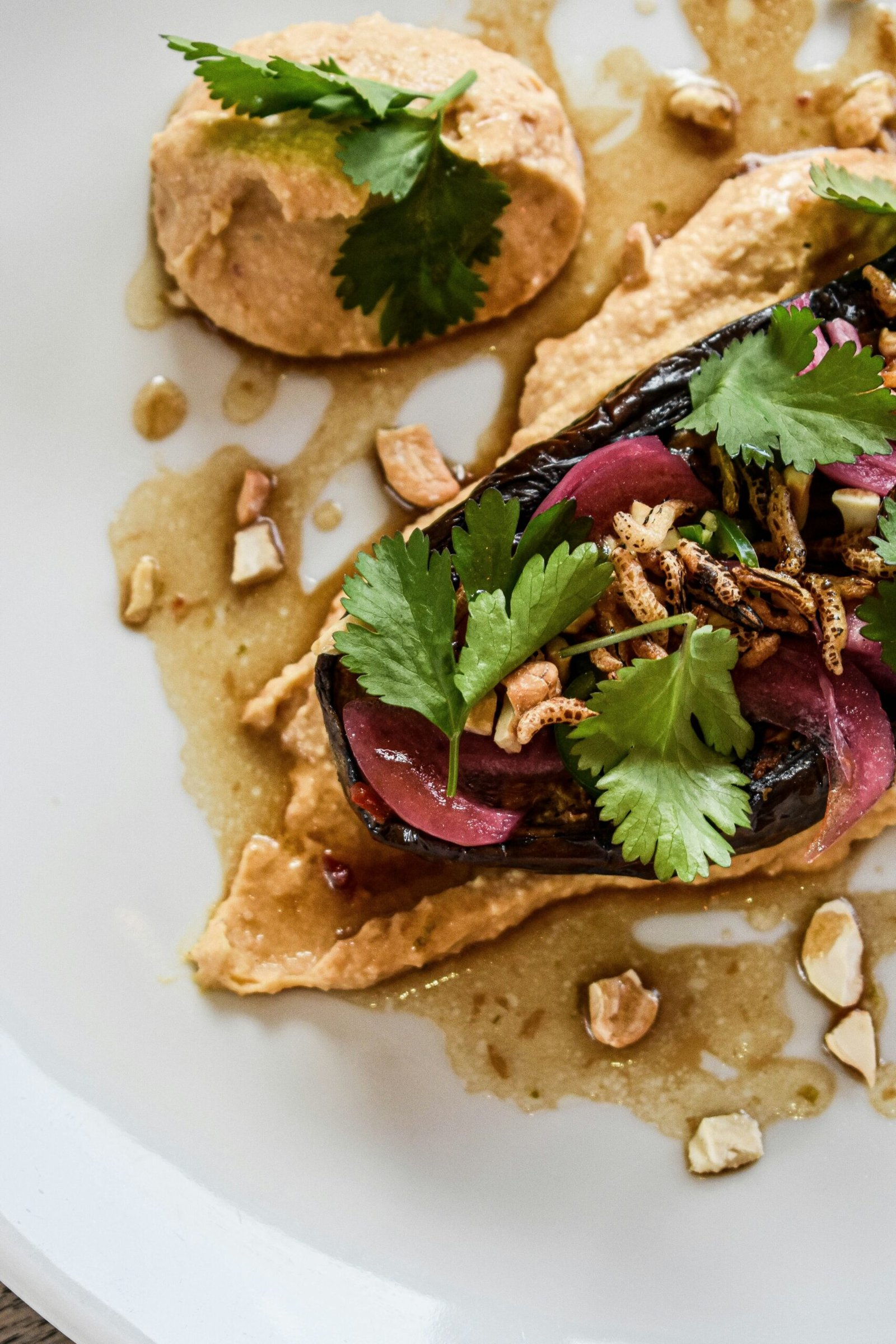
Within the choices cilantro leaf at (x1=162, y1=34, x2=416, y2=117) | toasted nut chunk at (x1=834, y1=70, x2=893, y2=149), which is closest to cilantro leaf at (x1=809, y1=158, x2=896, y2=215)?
toasted nut chunk at (x1=834, y1=70, x2=893, y2=149)

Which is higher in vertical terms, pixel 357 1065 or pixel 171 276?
pixel 171 276

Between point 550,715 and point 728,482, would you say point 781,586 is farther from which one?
point 550,715

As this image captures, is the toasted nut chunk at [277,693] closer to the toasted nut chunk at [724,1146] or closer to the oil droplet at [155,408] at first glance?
the oil droplet at [155,408]

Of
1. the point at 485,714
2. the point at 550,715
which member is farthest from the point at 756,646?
the point at 485,714

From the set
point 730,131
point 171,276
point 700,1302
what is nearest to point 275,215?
point 171,276

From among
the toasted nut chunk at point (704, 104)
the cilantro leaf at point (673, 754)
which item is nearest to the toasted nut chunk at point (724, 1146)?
the cilantro leaf at point (673, 754)

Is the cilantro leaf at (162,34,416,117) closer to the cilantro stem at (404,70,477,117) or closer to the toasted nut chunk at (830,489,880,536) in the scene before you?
the cilantro stem at (404,70,477,117)

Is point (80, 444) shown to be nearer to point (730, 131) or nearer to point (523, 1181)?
point (730, 131)
